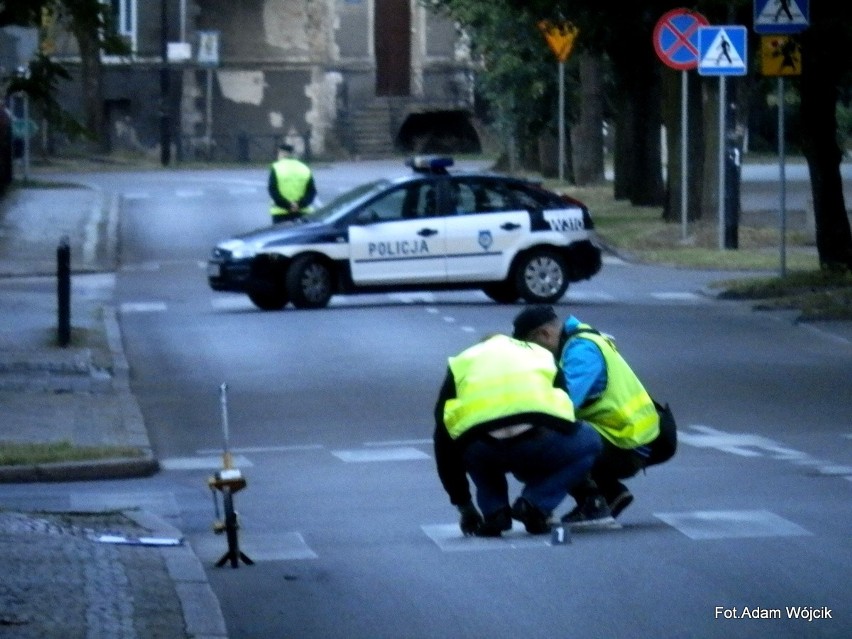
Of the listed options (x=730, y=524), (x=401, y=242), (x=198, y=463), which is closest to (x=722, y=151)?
(x=401, y=242)

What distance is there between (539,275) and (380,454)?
34.7 ft

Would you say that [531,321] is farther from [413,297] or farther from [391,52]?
[391,52]

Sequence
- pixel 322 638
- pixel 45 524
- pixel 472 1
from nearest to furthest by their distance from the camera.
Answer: pixel 322 638 < pixel 45 524 < pixel 472 1

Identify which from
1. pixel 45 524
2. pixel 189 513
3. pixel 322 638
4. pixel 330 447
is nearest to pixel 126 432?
pixel 330 447

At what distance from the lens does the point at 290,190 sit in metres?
28.4

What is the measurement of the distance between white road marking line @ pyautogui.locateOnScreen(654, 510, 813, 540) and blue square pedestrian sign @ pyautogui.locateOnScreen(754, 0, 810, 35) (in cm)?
1251

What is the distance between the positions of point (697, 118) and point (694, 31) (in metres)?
6.74

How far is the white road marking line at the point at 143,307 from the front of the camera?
25188 millimetres

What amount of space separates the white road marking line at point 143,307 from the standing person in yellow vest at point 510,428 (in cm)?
1493

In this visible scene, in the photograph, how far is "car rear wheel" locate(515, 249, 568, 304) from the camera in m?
24.8

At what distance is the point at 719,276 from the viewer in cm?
2827

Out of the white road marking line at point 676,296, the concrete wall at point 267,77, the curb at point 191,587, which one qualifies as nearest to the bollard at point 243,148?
the concrete wall at point 267,77

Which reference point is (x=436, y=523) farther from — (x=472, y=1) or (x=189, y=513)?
(x=472, y=1)

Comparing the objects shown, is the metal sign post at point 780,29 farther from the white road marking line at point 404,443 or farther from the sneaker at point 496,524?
the sneaker at point 496,524
